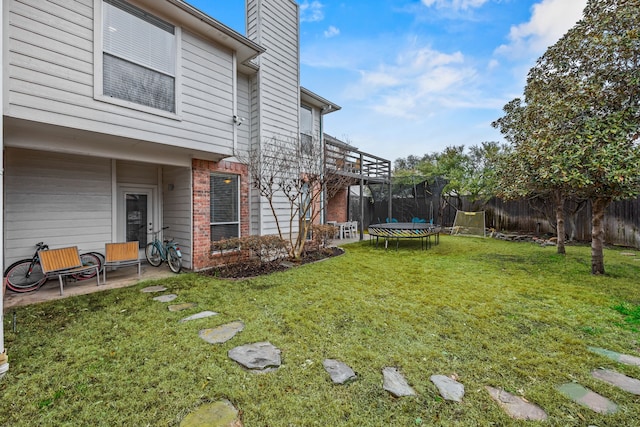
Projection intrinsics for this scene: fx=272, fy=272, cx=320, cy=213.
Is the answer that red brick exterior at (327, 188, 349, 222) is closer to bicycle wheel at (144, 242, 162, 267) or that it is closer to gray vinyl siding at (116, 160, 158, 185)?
gray vinyl siding at (116, 160, 158, 185)

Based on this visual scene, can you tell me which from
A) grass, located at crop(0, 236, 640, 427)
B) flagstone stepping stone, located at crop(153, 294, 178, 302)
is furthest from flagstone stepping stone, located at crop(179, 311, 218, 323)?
flagstone stepping stone, located at crop(153, 294, 178, 302)

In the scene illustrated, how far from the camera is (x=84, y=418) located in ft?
6.09

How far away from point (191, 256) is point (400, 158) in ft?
110

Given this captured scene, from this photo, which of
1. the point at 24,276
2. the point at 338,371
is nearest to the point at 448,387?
the point at 338,371

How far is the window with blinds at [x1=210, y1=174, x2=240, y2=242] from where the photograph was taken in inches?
258

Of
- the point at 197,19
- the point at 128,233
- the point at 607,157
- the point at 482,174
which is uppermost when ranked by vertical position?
the point at 197,19

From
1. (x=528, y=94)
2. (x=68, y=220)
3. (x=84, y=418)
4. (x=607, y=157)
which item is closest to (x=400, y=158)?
(x=528, y=94)

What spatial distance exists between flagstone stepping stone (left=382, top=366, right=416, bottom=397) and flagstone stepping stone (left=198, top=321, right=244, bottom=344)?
66.6 inches

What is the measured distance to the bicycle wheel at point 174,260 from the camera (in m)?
5.82

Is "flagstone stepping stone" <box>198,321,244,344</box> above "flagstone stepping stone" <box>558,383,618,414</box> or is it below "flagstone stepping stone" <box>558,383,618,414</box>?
above

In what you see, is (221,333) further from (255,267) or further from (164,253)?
(164,253)

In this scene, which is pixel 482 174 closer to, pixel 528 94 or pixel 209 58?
pixel 528 94

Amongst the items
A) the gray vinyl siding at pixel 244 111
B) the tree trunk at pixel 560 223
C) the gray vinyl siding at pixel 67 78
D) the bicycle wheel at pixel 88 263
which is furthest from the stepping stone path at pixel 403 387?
the tree trunk at pixel 560 223

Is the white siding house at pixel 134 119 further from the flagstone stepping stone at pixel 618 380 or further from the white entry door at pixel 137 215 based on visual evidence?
the flagstone stepping stone at pixel 618 380
